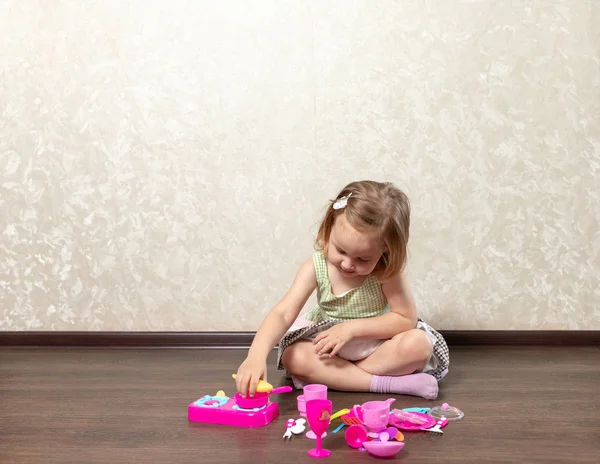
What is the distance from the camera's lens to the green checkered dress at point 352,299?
1.78 meters

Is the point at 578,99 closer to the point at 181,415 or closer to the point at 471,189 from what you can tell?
the point at 471,189

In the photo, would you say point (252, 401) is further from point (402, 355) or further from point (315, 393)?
point (402, 355)

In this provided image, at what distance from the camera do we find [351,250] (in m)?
1.60

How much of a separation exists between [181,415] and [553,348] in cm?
115

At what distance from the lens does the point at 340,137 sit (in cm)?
217

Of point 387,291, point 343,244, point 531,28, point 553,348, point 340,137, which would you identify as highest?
point 531,28

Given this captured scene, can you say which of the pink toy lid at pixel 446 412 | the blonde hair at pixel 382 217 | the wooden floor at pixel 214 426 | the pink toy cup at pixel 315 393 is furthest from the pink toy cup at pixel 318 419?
the blonde hair at pixel 382 217

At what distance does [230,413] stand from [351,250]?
0.42 metres

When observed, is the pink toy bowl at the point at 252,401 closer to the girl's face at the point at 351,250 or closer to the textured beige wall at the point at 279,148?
the girl's face at the point at 351,250

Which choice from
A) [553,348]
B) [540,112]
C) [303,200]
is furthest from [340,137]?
[553,348]

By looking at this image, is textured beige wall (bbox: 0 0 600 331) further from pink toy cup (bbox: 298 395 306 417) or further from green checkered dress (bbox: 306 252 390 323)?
pink toy cup (bbox: 298 395 306 417)

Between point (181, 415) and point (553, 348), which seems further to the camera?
point (553, 348)

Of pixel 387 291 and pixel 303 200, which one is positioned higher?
pixel 303 200

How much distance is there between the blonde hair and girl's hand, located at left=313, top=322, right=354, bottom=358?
0.15 meters
